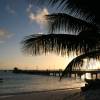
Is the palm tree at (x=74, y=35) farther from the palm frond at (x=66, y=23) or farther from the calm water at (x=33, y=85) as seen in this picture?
the calm water at (x=33, y=85)

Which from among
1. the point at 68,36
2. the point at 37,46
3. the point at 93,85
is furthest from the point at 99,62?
the point at 93,85

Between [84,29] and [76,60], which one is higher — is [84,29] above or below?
above

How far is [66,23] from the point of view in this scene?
8.23m

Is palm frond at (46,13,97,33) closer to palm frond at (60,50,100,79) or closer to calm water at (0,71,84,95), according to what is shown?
palm frond at (60,50,100,79)

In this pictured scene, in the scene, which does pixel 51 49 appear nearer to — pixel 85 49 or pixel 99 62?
pixel 85 49

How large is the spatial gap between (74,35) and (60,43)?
612 mm

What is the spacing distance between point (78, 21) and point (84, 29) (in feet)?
1.15

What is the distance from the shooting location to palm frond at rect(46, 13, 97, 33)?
8.21m

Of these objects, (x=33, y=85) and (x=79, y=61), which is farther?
(x=33, y=85)

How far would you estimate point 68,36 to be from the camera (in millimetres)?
8188

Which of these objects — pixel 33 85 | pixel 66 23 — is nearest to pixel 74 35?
pixel 66 23

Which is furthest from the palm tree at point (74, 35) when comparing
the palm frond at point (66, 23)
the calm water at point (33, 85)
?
the calm water at point (33, 85)

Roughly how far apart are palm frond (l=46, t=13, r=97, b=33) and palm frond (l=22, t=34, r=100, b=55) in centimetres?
30

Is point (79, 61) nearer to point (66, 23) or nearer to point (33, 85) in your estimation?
point (66, 23)
